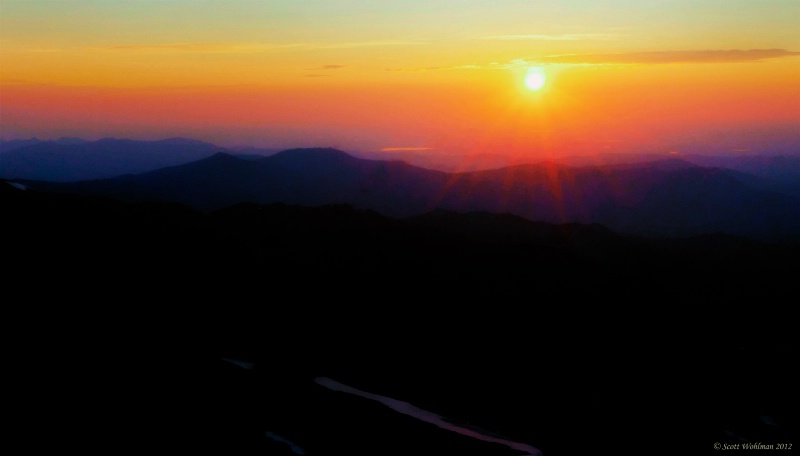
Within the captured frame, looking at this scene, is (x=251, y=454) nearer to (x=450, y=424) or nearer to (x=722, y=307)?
(x=450, y=424)

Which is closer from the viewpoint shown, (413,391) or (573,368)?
(413,391)

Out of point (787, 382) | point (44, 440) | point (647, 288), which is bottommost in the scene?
point (44, 440)

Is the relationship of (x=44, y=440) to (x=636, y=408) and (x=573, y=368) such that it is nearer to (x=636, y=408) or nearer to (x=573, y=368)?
(x=636, y=408)

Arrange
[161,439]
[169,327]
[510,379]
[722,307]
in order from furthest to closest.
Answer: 1. [722,307]
2. [510,379]
3. [169,327]
4. [161,439]

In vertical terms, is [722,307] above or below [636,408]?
above

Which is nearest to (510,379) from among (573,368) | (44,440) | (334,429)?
(573,368)

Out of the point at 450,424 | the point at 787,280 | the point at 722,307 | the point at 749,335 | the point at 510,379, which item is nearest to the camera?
the point at 450,424
